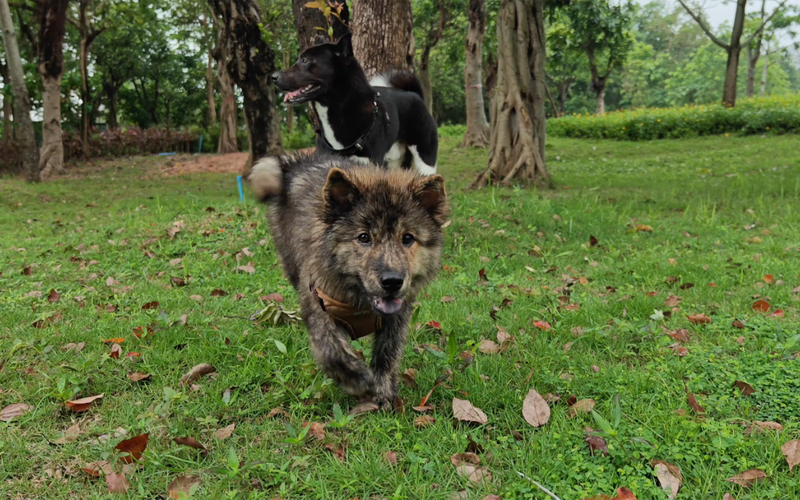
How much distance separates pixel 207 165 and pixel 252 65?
8081 millimetres

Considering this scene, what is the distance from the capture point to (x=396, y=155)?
6492 millimetres

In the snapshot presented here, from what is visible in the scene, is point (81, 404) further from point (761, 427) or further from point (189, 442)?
point (761, 427)

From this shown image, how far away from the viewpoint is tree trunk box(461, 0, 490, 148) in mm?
16859

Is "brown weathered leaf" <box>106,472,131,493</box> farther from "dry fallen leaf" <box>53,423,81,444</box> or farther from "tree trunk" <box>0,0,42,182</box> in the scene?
"tree trunk" <box>0,0,42,182</box>

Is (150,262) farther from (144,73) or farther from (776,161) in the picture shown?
(144,73)

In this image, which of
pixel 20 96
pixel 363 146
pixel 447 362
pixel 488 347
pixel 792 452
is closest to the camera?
pixel 792 452

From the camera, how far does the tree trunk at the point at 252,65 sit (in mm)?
10102

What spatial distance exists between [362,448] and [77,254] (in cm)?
507

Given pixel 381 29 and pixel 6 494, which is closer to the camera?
pixel 6 494

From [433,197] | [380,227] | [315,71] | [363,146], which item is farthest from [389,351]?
[315,71]

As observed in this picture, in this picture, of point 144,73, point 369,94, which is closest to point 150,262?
point 369,94

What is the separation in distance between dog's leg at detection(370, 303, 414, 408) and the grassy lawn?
0.59 ft

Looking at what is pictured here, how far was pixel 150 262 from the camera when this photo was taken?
5.61 meters

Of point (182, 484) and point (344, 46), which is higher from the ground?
point (344, 46)
